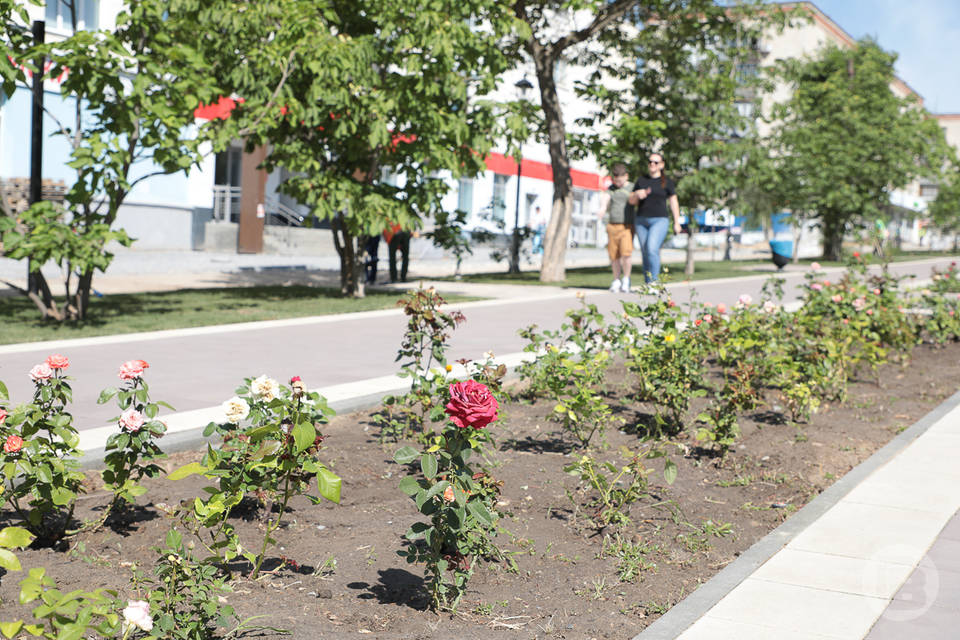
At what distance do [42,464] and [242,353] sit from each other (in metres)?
5.80

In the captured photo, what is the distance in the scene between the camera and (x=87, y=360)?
8.87 metres

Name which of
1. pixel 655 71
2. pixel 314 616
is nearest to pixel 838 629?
pixel 314 616

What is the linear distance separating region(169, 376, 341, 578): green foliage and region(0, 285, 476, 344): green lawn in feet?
21.7

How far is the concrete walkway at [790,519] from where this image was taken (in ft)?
11.7

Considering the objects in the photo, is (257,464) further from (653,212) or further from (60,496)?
(653,212)

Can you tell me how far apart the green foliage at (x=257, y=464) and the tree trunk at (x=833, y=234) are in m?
37.4

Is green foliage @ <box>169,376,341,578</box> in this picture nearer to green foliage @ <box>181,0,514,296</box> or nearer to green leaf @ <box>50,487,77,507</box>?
green leaf @ <box>50,487,77,507</box>

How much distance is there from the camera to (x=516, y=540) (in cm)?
445

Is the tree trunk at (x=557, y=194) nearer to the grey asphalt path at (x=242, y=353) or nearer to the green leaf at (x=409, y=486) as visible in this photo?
the grey asphalt path at (x=242, y=353)

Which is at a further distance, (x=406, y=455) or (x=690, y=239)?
(x=690, y=239)

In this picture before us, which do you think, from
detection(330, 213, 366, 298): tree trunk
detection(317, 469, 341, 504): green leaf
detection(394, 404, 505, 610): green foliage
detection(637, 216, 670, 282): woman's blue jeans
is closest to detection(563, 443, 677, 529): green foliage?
detection(394, 404, 505, 610): green foliage

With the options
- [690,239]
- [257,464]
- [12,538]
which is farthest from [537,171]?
[12,538]

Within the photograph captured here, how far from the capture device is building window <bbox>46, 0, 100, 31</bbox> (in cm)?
2353

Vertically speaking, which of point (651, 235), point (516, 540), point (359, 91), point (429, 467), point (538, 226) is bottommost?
point (516, 540)
